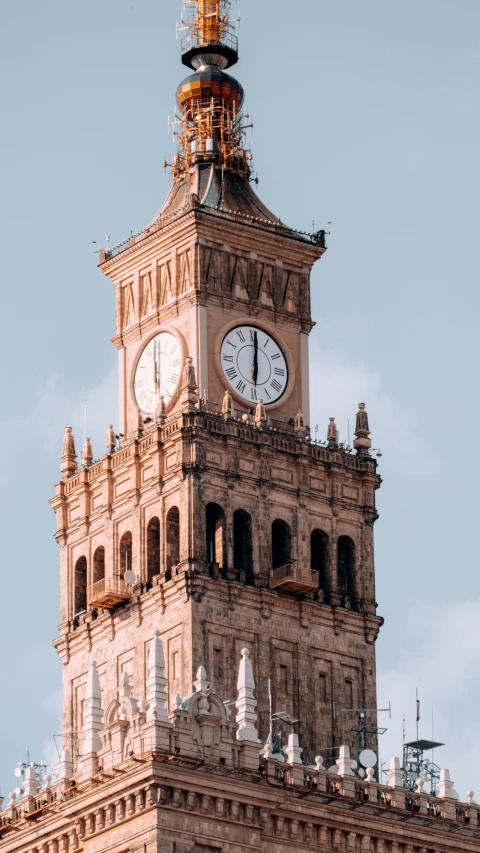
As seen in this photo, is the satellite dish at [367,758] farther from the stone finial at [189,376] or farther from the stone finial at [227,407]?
the stone finial at [189,376]

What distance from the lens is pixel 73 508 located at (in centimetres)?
15088

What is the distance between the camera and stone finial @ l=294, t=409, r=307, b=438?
14888 centimetres

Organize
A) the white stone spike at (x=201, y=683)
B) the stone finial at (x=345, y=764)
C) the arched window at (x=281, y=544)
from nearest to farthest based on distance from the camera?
1. the white stone spike at (x=201, y=683)
2. the stone finial at (x=345, y=764)
3. the arched window at (x=281, y=544)

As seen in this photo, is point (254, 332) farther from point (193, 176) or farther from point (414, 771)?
point (414, 771)

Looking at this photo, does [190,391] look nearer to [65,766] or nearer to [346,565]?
[346,565]

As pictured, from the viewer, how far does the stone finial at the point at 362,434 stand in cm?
15088

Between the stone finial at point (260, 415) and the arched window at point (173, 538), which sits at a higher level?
the stone finial at point (260, 415)

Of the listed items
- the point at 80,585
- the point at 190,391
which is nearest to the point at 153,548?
the point at 80,585

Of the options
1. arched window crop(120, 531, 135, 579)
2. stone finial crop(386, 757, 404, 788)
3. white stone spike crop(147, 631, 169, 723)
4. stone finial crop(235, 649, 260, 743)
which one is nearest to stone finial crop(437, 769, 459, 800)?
stone finial crop(386, 757, 404, 788)

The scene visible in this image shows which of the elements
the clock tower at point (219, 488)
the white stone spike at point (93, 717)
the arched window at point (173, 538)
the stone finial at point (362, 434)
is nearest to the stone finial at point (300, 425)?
the clock tower at point (219, 488)

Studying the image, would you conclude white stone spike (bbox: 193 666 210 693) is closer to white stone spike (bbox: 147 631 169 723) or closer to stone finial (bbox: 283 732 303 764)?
white stone spike (bbox: 147 631 169 723)

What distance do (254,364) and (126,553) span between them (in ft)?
35.1

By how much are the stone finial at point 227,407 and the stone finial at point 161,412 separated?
2.71 meters

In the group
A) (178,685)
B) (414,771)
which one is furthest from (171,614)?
(414,771)
